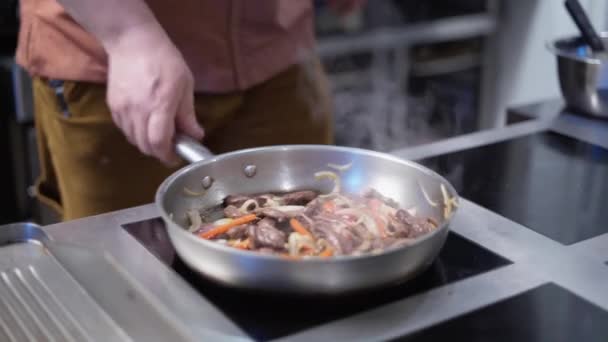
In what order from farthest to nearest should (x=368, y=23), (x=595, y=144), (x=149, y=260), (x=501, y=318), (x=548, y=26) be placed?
(x=548, y=26) → (x=368, y=23) → (x=595, y=144) → (x=149, y=260) → (x=501, y=318)

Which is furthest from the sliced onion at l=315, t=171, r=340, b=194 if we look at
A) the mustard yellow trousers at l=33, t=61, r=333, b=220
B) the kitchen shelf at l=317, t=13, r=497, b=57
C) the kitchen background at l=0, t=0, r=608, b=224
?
the kitchen shelf at l=317, t=13, r=497, b=57

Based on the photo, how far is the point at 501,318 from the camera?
69cm

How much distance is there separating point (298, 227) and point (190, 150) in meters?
0.19

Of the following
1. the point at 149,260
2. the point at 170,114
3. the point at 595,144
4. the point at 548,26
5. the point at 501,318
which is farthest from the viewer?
the point at 548,26

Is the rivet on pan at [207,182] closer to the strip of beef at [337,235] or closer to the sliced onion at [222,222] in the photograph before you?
the sliced onion at [222,222]

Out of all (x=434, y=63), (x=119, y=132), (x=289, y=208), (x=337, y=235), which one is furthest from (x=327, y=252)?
(x=434, y=63)

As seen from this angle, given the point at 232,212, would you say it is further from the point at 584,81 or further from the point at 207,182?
the point at 584,81

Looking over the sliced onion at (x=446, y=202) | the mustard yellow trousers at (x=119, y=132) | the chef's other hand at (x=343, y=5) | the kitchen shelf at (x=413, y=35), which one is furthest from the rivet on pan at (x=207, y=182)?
the kitchen shelf at (x=413, y=35)

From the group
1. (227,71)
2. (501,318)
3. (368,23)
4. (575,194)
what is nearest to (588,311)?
(501,318)

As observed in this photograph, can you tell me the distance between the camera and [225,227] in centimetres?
81

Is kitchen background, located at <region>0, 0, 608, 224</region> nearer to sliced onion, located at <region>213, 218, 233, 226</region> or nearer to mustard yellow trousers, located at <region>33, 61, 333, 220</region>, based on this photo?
mustard yellow trousers, located at <region>33, 61, 333, 220</region>

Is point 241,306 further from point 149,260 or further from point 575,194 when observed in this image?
point 575,194

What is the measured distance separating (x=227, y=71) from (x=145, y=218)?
0.43m

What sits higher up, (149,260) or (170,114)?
(170,114)
